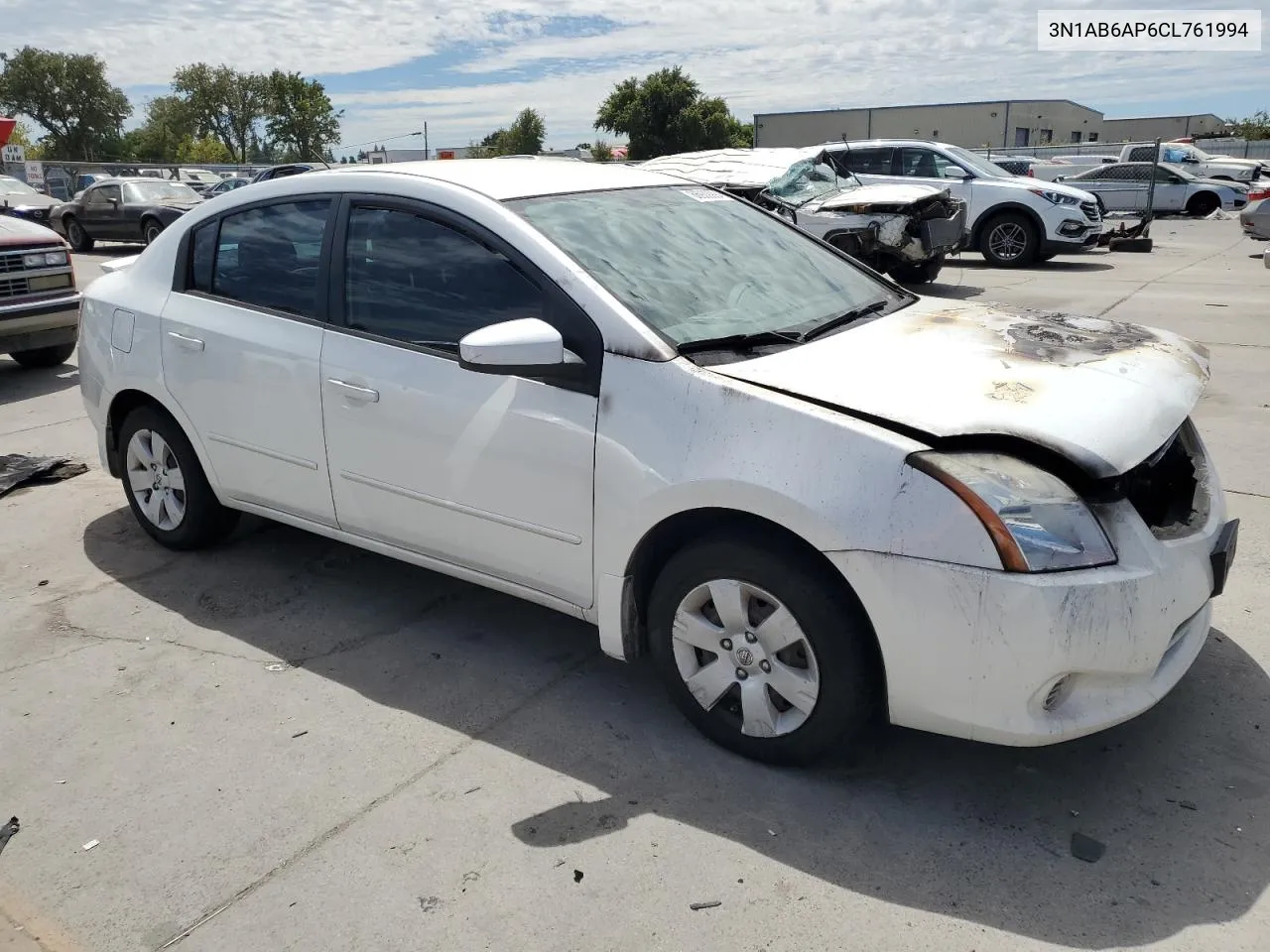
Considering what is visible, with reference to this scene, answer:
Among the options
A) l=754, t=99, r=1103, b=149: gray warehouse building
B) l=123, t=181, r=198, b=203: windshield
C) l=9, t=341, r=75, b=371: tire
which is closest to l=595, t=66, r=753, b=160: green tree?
l=754, t=99, r=1103, b=149: gray warehouse building

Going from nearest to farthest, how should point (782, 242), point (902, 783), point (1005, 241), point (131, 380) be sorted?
point (902, 783) < point (782, 242) < point (131, 380) < point (1005, 241)

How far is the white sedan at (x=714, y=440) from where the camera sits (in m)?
2.64

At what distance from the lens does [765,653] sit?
296 centimetres

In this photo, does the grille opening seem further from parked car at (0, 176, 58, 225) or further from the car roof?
parked car at (0, 176, 58, 225)

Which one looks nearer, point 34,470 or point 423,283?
point 423,283

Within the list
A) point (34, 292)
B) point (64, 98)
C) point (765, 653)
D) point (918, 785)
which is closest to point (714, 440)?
point (765, 653)

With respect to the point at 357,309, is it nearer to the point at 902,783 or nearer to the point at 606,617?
the point at 606,617

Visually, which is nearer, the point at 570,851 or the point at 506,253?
the point at 570,851

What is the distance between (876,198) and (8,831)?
1079 cm

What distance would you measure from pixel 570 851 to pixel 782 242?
2.46 meters

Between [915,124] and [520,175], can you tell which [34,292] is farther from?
[915,124]

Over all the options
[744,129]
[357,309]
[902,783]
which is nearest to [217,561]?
[357,309]

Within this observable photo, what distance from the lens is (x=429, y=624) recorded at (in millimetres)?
4160

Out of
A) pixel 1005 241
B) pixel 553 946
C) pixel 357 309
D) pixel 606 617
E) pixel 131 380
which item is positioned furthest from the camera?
pixel 1005 241
